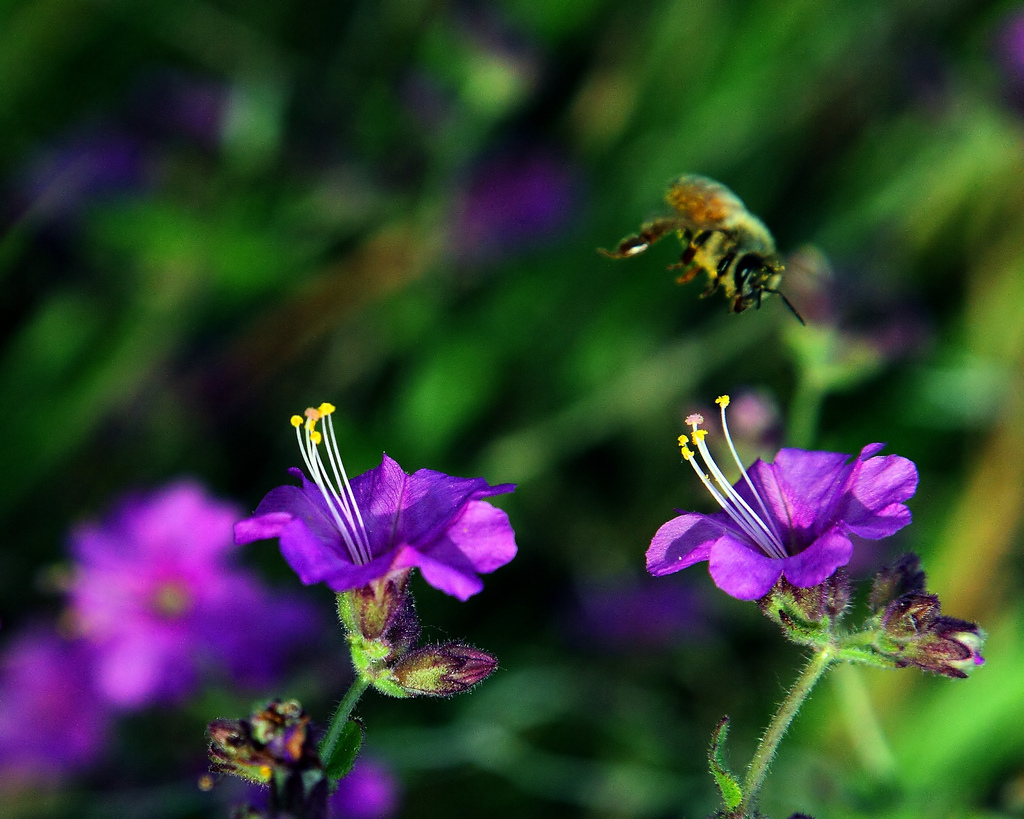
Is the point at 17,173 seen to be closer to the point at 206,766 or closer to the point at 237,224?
the point at 237,224

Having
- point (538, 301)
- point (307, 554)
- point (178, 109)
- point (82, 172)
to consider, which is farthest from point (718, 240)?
point (178, 109)

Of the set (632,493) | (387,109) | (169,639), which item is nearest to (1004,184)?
(632,493)

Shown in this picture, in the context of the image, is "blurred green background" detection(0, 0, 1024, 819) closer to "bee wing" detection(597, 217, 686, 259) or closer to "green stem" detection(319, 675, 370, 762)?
"bee wing" detection(597, 217, 686, 259)

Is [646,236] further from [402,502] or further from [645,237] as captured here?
[402,502]

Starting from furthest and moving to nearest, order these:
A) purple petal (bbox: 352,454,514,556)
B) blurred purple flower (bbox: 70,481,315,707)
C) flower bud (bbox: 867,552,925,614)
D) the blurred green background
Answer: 1. the blurred green background
2. blurred purple flower (bbox: 70,481,315,707)
3. flower bud (bbox: 867,552,925,614)
4. purple petal (bbox: 352,454,514,556)

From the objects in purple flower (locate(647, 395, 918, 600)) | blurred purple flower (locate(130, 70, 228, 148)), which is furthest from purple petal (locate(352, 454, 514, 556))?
blurred purple flower (locate(130, 70, 228, 148))

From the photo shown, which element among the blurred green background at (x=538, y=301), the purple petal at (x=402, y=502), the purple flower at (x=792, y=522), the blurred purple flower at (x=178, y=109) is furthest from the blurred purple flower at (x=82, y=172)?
the purple flower at (x=792, y=522)
